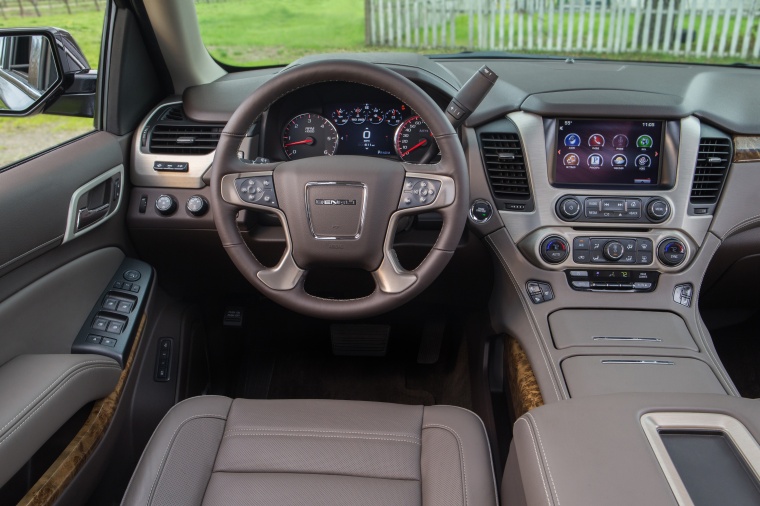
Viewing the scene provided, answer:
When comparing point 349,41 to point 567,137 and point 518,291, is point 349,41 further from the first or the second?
point 518,291

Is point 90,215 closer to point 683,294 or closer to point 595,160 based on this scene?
point 595,160

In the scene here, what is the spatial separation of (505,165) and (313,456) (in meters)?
1.03

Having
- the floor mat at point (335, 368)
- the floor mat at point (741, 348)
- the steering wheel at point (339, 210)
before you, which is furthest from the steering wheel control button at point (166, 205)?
the floor mat at point (741, 348)

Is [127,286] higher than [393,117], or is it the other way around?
[393,117]

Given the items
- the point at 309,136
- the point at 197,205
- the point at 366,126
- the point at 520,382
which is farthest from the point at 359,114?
the point at 520,382

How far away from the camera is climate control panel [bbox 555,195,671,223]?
1869mm

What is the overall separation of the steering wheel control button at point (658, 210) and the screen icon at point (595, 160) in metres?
0.19

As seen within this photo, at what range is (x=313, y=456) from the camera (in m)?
→ 1.34

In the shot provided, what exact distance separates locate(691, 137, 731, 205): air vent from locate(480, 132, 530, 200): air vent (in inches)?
19.9

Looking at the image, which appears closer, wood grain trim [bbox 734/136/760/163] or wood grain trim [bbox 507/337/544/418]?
wood grain trim [bbox 507/337/544/418]

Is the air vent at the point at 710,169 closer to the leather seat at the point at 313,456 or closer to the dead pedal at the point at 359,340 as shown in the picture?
the leather seat at the point at 313,456

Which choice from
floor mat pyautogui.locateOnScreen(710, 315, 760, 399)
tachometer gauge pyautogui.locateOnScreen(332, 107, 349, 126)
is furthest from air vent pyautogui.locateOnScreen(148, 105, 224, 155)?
floor mat pyautogui.locateOnScreen(710, 315, 760, 399)

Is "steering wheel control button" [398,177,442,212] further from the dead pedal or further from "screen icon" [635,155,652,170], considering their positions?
the dead pedal

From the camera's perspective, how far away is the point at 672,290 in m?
1.87
